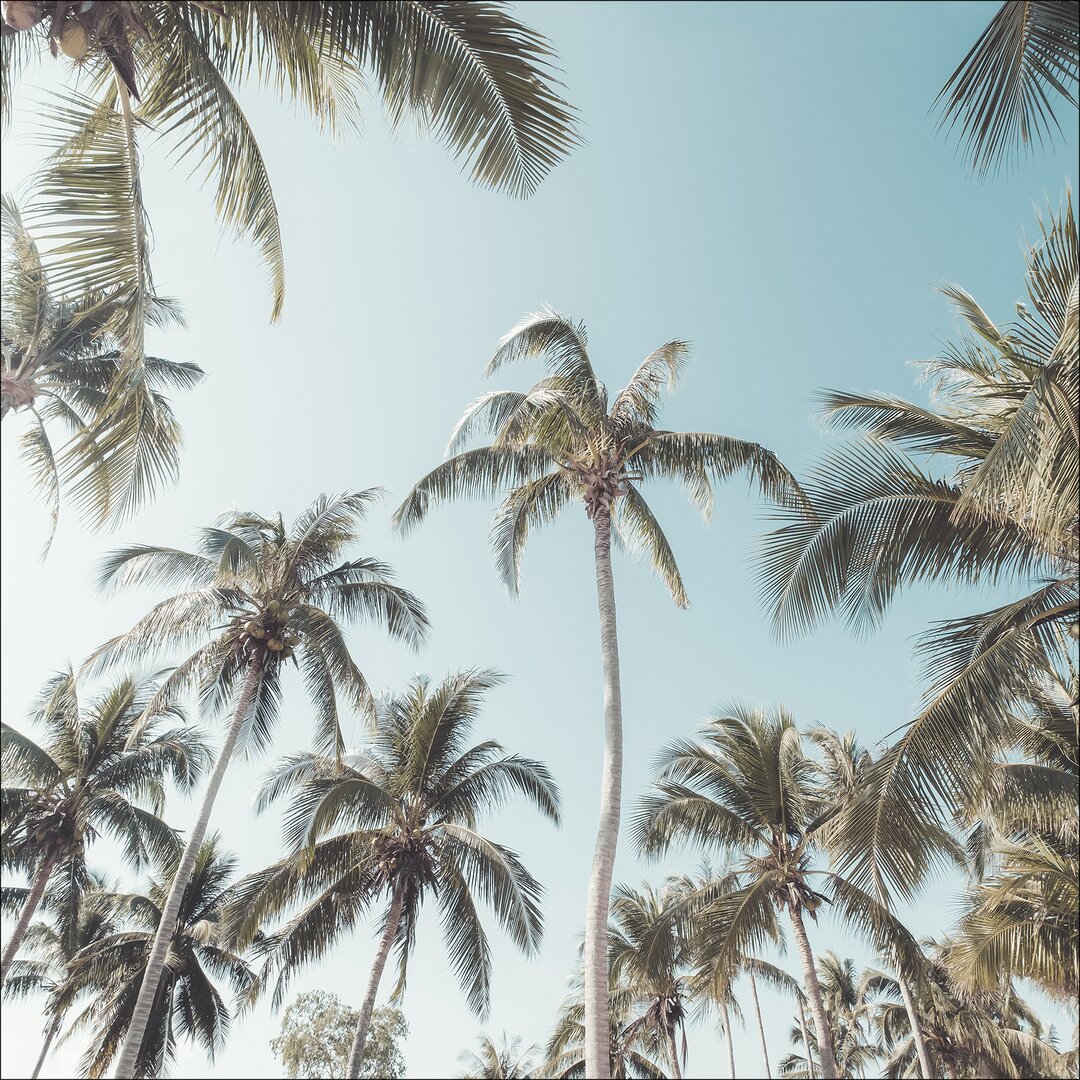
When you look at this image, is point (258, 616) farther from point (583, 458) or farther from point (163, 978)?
point (163, 978)

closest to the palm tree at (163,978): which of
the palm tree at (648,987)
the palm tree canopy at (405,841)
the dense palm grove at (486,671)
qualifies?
the dense palm grove at (486,671)

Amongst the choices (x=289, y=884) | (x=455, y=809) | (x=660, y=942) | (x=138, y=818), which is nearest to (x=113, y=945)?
(x=138, y=818)

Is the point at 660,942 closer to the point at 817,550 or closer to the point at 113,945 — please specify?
the point at 817,550

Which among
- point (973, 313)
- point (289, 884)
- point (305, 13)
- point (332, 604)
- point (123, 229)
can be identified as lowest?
point (289, 884)

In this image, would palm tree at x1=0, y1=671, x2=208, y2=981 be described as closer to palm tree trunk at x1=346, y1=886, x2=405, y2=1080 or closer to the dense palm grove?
the dense palm grove

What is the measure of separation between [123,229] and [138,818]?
53.5 feet

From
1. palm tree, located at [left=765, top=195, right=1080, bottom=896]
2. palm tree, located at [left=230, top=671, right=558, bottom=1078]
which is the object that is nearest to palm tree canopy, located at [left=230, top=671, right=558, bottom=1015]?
palm tree, located at [left=230, top=671, right=558, bottom=1078]

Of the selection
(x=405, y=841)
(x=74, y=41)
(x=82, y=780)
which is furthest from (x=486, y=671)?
(x=74, y=41)

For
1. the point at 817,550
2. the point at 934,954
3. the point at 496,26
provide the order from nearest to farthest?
the point at 496,26 < the point at 817,550 < the point at 934,954

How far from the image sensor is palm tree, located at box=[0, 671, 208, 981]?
1673 centimetres

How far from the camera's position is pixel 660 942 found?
13.5 metres

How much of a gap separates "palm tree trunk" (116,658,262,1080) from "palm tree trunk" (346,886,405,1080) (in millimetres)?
3308

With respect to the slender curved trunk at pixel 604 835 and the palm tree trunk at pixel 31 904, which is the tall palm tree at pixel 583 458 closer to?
the slender curved trunk at pixel 604 835

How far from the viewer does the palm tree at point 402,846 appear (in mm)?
14227
